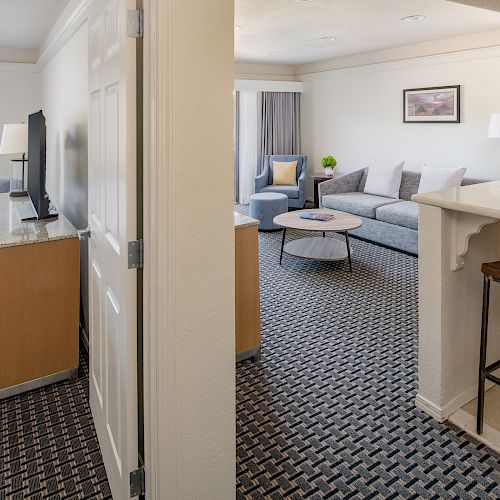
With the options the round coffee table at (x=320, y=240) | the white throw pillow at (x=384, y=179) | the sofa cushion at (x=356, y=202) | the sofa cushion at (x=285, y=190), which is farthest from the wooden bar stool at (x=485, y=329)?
the sofa cushion at (x=285, y=190)

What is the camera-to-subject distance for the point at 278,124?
327 inches

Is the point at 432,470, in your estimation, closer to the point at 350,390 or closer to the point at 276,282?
the point at 350,390

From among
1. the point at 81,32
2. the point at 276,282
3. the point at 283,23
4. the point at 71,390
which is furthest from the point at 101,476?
the point at 283,23

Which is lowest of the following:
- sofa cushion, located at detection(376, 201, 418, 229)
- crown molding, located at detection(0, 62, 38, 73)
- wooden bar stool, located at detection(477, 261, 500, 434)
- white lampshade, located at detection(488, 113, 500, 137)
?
wooden bar stool, located at detection(477, 261, 500, 434)

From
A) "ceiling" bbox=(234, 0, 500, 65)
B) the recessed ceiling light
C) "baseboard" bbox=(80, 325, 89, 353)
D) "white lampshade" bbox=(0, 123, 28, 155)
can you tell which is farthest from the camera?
the recessed ceiling light

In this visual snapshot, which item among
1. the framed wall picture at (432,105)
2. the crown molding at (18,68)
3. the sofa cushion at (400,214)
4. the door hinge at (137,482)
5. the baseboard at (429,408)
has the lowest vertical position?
the baseboard at (429,408)

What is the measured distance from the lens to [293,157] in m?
7.86

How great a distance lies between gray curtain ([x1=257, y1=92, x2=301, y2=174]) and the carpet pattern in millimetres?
6377

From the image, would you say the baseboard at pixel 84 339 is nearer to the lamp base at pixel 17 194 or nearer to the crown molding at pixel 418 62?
the lamp base at pixel 17 194

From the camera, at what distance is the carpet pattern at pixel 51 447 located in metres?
1.85

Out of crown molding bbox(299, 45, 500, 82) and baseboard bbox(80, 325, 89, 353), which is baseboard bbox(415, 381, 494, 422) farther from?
crown molding bbox(299, 45, 500, 82)

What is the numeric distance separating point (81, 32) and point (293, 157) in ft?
17.5

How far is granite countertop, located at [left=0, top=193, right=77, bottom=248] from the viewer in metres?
2.44

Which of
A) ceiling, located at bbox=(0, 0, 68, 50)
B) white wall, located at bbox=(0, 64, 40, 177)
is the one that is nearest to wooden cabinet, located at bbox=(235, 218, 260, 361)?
ceiling, located at bbox=(0, 0, 68, 50)
